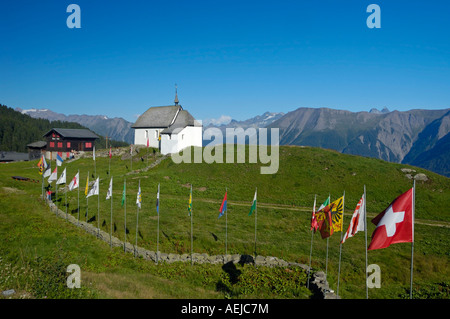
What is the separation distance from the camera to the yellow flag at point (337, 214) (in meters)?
17.2

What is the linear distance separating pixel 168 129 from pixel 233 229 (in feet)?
168

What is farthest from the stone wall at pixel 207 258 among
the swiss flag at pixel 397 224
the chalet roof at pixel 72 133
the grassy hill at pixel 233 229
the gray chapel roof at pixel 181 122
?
the chalet roof at pixel 72 133

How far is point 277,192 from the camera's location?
50000mm

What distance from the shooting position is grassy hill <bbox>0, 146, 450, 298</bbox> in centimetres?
2080

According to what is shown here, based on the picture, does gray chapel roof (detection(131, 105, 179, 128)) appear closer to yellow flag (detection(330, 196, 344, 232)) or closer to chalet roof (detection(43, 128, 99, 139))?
chalet roof (detection(43, 128, 99, 139))

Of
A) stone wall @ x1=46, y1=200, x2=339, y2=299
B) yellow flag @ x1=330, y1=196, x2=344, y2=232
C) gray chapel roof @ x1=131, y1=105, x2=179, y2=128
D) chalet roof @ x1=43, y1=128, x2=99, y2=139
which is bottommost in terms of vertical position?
stone wall @ x1=46, y1=200, x2=339, y2=299

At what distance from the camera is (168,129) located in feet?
258

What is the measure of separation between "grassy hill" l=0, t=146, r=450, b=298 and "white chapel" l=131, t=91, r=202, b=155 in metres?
13.4

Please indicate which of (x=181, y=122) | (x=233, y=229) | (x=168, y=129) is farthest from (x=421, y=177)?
(x=168, y=129)

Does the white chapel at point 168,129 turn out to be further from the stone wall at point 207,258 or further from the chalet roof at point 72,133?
the stone wall at point 207,258

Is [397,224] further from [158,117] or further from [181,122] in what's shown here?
[158,117]

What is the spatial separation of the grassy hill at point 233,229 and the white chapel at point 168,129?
1342 centimetres

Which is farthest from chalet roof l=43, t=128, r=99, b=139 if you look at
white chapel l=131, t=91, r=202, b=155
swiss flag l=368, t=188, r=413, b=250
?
swiss flag l=368, t=188, r=413, b=250
